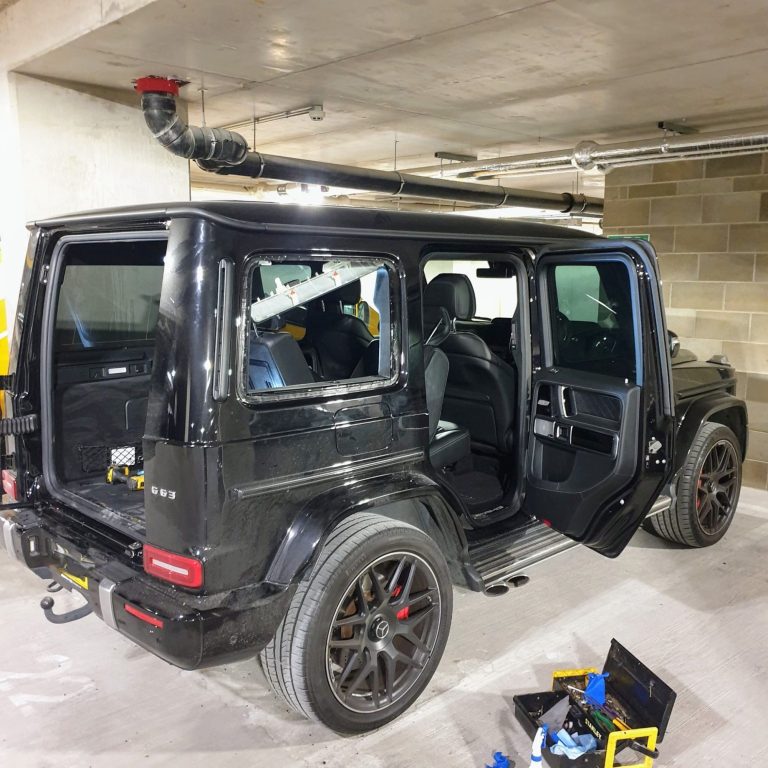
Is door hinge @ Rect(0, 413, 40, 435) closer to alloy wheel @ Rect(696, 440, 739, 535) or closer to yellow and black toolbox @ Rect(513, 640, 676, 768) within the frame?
yellow and black toolbox @ Rect(513, 640, 676, 768)

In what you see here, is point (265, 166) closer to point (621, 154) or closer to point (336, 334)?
point (336, 334)

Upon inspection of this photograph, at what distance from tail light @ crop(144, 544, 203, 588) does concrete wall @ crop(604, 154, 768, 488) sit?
16.7ft

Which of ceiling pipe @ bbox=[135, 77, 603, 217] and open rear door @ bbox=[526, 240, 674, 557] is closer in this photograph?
open rear door @ bbox=[526, 240, 674, 557]

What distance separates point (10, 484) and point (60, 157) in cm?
269

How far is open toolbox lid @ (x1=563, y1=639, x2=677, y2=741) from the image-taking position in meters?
2.43

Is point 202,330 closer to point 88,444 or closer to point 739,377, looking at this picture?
point 88,444

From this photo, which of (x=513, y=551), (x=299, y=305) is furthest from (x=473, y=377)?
(x=299, y=305)

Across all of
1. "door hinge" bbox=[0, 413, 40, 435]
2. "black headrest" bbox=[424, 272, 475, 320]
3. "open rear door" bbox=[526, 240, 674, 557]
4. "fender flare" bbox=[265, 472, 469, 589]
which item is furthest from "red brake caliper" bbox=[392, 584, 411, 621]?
"door hinge" bbox=[0, 413, 40, 435]

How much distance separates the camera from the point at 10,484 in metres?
2.99

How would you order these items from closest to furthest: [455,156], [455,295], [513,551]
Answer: [513,551] → [455,295] → [455,156]

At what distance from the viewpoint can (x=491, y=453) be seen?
12.3 ft

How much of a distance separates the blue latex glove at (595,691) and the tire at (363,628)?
1.82 feet

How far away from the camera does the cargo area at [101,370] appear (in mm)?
2969

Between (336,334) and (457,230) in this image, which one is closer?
(457,230)
